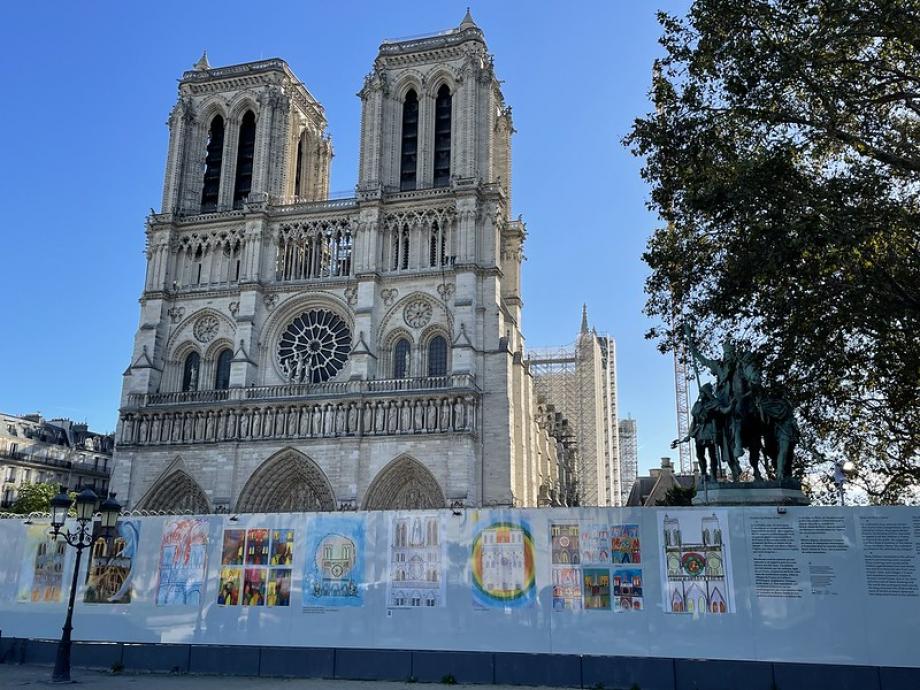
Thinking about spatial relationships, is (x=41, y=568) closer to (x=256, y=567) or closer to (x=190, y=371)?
(x=256, y=567)

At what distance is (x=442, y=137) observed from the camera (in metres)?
42.0

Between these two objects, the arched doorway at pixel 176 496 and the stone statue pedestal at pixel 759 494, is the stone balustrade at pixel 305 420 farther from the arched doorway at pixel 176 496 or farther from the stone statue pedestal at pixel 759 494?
the stone statue pedestal at pixel 759 494

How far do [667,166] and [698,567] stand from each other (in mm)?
8233

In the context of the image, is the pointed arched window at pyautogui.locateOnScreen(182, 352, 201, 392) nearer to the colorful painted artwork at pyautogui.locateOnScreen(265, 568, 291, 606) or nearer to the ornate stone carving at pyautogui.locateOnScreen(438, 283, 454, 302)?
the ornate stone carving at pyautogui.locateOnScreen(438, 283, 454, 302)

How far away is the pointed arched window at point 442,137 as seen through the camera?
4156 centimetres

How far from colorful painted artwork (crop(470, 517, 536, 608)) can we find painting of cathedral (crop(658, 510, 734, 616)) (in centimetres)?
203

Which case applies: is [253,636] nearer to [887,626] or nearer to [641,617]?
[641,617]

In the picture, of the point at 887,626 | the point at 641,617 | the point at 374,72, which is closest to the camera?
the point at 887,626

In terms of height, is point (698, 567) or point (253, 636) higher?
point (698, 567)

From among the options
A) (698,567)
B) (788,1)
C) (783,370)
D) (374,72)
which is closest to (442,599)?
(698,567)

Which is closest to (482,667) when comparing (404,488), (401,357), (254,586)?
(254,586)

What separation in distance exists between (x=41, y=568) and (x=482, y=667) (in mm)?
8178

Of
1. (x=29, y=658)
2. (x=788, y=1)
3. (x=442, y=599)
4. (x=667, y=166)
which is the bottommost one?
(x=29, y=658)

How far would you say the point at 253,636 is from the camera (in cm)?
1393
